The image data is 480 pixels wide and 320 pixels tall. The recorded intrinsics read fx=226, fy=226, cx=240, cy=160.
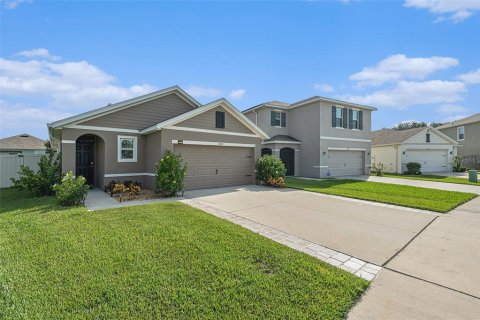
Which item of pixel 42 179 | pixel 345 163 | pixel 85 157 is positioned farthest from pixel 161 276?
pixel 345 163

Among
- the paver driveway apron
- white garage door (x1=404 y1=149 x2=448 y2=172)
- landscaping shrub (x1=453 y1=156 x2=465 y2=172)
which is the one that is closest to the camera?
the paver driveway apron

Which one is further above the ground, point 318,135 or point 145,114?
point 145,114

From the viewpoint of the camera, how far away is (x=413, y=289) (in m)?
3.11

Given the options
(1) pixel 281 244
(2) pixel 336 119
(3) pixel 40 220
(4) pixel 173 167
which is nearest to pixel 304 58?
(2) pixel 336 119

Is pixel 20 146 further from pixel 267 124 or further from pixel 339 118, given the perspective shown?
pixel 339 118

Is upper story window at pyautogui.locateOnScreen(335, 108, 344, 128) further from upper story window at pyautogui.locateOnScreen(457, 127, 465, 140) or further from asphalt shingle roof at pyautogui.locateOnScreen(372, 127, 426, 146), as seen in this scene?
upper story window at pyautogui.locateOnScreen(457, 127, 465, 140)

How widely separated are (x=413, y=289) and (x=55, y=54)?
44.1ft

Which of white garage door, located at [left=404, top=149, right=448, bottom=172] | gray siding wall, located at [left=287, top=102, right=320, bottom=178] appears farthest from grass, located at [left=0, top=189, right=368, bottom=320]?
white garage door, located at [left=404, top=149, right=448, bottom=172]

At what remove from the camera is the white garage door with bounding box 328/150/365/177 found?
18.3 meters

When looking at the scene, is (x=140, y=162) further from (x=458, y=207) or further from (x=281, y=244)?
(x=458, y=207)

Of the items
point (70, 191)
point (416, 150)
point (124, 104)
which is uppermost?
point (124, 104)

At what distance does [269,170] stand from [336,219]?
6.55 metres

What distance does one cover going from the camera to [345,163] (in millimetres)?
19156

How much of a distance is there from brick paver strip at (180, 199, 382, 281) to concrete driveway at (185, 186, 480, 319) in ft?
0.55
